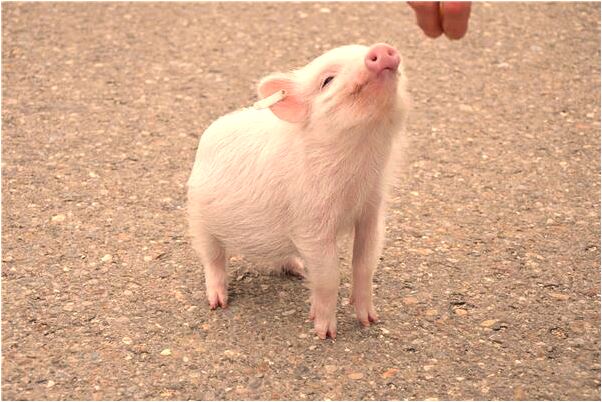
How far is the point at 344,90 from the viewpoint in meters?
3.53

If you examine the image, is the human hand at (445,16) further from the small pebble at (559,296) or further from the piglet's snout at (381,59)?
the small pebble at (559,296)

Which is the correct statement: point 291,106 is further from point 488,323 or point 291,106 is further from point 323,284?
point 488,323

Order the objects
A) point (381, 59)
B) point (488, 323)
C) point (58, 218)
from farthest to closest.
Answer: point (58, 218) < point (488, 323) < point (381, 59)

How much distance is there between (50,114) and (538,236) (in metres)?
2.90

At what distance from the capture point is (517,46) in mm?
6758

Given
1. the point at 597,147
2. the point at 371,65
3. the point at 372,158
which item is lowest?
the point at 597,147

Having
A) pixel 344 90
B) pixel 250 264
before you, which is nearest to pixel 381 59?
pixel 344 90

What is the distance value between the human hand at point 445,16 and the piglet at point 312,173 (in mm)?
403

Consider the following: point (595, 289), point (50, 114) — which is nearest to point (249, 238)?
point (595, 289)

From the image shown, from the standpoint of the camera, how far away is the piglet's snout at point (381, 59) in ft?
11.2

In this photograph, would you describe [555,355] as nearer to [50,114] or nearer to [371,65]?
[371,65]

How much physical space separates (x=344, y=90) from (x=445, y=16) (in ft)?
2.14

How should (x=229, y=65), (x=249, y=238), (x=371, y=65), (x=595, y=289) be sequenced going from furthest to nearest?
(x=229, y=65) < (x=595, y=289) < (x=249, y=238) < (x=371, y=65)

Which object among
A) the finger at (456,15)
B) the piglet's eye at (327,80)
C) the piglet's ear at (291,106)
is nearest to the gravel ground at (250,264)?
the piglet's ear at (291,106)
